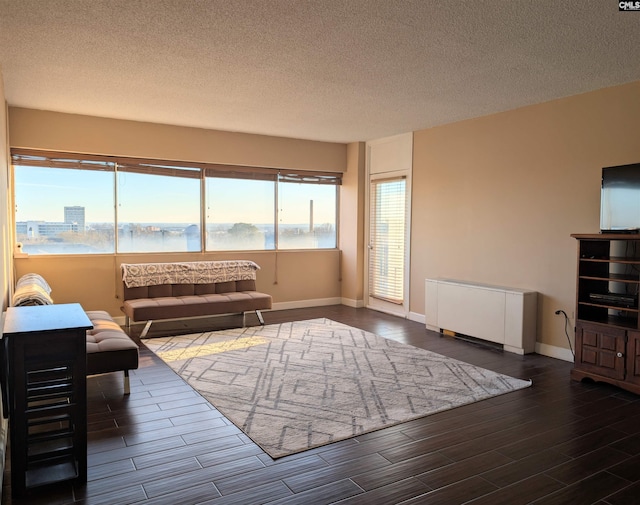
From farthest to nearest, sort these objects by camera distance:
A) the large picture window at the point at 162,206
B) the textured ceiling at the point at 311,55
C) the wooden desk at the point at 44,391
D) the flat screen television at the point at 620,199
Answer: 1. the large picture window at the point at 162,206
2. the flat screen television at the point at 620,199
3. the textured ceiling at the point at 311,55
4. the wooden desk at the point at 44,391

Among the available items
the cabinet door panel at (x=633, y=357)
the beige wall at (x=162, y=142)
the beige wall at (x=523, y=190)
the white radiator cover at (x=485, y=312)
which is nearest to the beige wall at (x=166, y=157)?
the beige wall at (x=162, y=142)

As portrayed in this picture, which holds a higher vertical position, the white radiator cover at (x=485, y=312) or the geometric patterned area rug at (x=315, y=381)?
the white radiator cover at (x=485, y=312)

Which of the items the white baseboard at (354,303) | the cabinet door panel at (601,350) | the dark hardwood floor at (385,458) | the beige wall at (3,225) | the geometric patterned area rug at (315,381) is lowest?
the dark hardwood floor at (385,458)

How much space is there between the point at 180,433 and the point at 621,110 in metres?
4.55

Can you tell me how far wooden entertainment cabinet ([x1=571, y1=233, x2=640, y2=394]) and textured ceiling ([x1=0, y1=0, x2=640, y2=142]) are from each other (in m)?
1.48

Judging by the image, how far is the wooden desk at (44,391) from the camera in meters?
2.40

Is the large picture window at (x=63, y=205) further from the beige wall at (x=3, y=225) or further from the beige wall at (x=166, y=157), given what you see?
the beige wall at (x=3, y=225)

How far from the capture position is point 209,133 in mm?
6758

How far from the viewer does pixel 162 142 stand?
644cm

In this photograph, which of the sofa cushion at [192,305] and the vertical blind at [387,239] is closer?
the sofa cushion at [192,305]

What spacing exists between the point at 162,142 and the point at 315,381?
3.99m

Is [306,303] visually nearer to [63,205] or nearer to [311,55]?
[63,205]

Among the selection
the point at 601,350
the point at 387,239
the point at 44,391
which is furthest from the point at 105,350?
the point at 387,239

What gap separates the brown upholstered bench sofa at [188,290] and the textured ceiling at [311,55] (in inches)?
78.2
